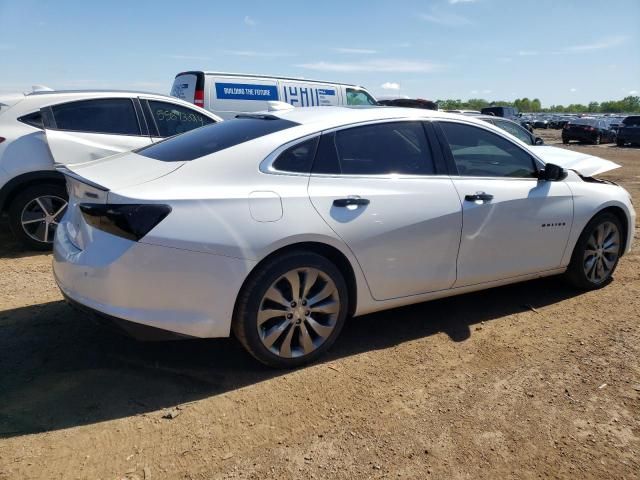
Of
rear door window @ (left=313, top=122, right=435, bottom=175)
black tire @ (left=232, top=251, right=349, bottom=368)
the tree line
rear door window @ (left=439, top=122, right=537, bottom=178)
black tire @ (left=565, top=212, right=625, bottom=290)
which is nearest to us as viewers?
black tire @ (left=232, top=251, right=349, bottom=368)

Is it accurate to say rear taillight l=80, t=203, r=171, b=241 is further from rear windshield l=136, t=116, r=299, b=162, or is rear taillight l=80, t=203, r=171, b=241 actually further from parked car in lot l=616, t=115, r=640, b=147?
parked car in lot l=616, t=115, r=640, b=147

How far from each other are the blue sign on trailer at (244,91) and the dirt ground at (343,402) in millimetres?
7628

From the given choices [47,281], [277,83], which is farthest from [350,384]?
[277,83]

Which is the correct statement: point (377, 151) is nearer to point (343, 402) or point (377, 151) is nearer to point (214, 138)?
point (214, 138)

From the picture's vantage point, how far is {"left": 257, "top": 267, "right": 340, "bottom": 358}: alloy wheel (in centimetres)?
315

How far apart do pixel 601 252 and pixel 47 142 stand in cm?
554

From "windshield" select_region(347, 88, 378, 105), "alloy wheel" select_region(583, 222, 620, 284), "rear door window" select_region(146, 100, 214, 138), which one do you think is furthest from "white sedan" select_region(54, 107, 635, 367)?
"windshield" select_region(347, 88, 378, 105)

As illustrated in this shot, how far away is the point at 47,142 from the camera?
5.62m

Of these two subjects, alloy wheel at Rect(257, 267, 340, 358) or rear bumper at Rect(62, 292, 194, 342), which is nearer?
rear bumper at Rect(62, 292, 194, 342)

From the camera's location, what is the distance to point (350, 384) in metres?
3.19

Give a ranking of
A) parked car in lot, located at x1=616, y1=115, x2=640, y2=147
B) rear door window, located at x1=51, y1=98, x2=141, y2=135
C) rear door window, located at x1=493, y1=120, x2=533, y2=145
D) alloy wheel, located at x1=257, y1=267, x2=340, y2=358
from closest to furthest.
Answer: alloy wheel, located at x1=257, y1=267, x2=340, y2=358, rear door window, located at x1=51, y1=98, x2=141, y2=135, rear door window, located at x1=493, y1=120, x2=533, y2=145, parked car in lot, located at x1=616, y1=115, x2=640, y2=147

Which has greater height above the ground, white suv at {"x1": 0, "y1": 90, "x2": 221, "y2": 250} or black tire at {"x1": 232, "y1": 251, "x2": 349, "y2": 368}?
white suv at {"x1": 0, "y1": 90, "x2": 221, "y2": 250}

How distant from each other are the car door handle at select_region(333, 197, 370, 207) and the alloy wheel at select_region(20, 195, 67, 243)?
3720 mm

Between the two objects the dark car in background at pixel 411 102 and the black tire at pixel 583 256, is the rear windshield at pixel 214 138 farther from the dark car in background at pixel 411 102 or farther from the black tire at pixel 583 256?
the dark car in background at pixel 411 102
